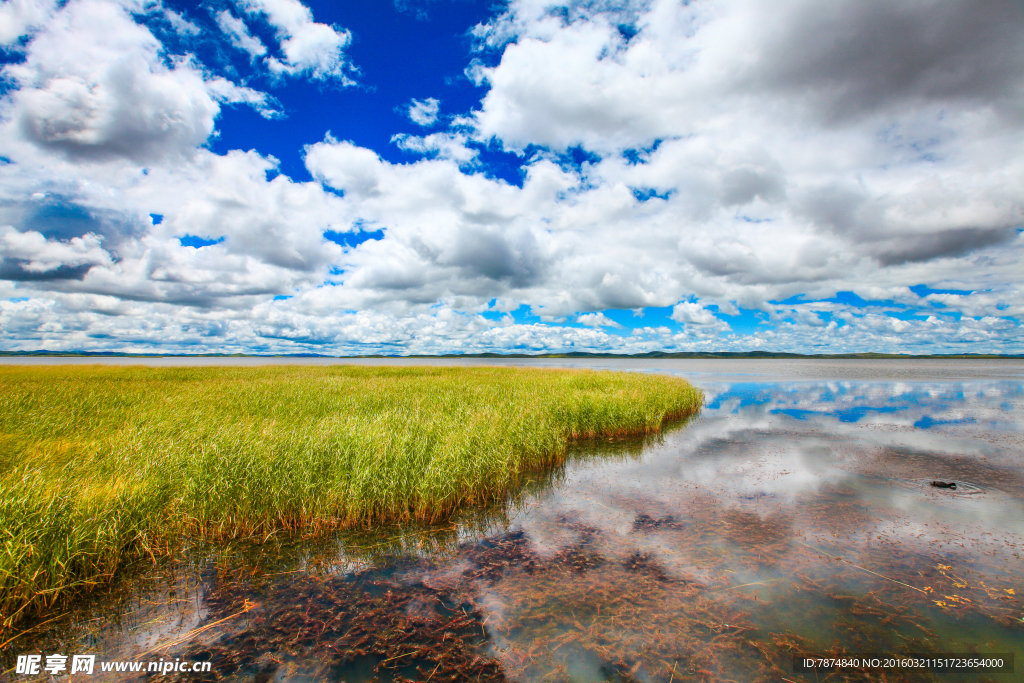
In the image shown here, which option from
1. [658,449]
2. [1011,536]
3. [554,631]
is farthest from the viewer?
[658,449]

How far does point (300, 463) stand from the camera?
36.1ft

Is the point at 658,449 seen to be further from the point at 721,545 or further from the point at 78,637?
the point at 78,637

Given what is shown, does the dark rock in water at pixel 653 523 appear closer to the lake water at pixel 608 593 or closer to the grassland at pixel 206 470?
the lake water at pixel 608 593

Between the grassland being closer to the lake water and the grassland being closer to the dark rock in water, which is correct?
the lake water

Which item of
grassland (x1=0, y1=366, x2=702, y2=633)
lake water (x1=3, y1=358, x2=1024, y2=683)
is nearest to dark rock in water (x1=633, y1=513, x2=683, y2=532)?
lake water (x1=3, y1=358, x2=1024, y2=683)

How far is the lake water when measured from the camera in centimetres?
584

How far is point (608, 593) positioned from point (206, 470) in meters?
10.0

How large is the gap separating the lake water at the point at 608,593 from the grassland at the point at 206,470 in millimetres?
→ 651

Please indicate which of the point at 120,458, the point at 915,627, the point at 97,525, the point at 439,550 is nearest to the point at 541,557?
the point at 439,550

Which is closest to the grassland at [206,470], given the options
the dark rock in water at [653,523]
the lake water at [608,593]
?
the lake water at [608,593]

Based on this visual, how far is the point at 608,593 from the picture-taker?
7.43 m

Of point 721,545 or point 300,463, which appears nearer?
point 721,545

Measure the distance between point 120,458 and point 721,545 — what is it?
15.0m

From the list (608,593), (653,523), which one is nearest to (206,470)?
(608,593)
